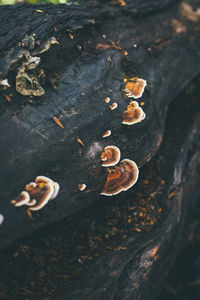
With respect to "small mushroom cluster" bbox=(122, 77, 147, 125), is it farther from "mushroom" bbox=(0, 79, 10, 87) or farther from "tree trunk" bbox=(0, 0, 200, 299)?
"mushroom" bbox=(0, 79, 10, 87)

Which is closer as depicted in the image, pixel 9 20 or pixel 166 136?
pixel 9 20

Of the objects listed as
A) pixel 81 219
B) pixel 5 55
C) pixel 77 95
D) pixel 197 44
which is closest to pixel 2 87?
pixel 5 55

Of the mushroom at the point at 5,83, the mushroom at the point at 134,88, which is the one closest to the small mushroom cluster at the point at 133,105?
the mushroom at the point at 134,88

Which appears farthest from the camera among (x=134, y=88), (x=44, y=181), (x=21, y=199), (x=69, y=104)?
(x=134, y=88)

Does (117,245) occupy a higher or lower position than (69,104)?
lower

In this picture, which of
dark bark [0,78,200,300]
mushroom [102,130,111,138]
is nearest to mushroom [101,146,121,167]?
mushroom [102,130,111,138]

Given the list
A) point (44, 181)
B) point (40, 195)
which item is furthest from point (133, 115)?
point (40, 195)

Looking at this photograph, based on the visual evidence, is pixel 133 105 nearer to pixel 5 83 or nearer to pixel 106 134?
pixel 106 134

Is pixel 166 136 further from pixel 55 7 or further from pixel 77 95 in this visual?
pixel 55 7
